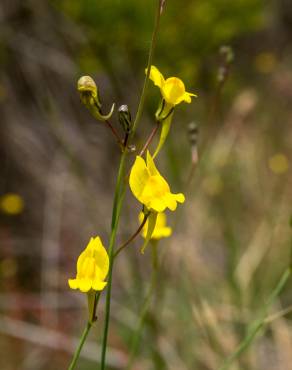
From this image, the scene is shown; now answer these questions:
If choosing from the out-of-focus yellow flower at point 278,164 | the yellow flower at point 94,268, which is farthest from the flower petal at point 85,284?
the out-of-focus yellow flower at point 278,164

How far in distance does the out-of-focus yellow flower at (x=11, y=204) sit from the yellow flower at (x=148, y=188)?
1.71 m

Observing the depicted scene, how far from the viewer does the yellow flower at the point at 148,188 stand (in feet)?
1.83

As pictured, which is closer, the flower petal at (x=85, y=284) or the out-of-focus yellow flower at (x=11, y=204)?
the flower petal at (x=85, y=284)

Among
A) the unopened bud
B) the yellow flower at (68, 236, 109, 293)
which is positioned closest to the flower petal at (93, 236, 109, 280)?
the yellow flower at (68, 236, 109, 293)

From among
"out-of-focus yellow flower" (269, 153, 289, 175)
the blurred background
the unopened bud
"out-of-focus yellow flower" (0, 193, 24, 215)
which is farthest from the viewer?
"out-of-focus yellow flower" (269, 153, 289, 175)

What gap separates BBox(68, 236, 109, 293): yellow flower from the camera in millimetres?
558

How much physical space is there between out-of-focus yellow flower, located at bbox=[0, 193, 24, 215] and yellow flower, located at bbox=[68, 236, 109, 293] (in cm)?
170

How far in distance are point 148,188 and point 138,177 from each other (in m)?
0.02

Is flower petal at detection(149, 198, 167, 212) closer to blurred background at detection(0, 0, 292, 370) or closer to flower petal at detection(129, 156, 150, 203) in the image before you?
flower petal at detection(129, 156, 150, 203)

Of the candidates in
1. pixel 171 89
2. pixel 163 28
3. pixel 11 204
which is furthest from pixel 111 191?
pixel 171 89

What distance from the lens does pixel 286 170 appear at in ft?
8.84

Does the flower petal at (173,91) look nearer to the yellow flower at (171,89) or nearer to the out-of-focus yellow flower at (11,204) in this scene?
the yellow flower at (171,89)

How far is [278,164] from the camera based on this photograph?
2654 millimetres

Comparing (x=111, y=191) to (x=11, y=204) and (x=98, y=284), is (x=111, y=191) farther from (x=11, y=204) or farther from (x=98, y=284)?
(x=98, y=284)
